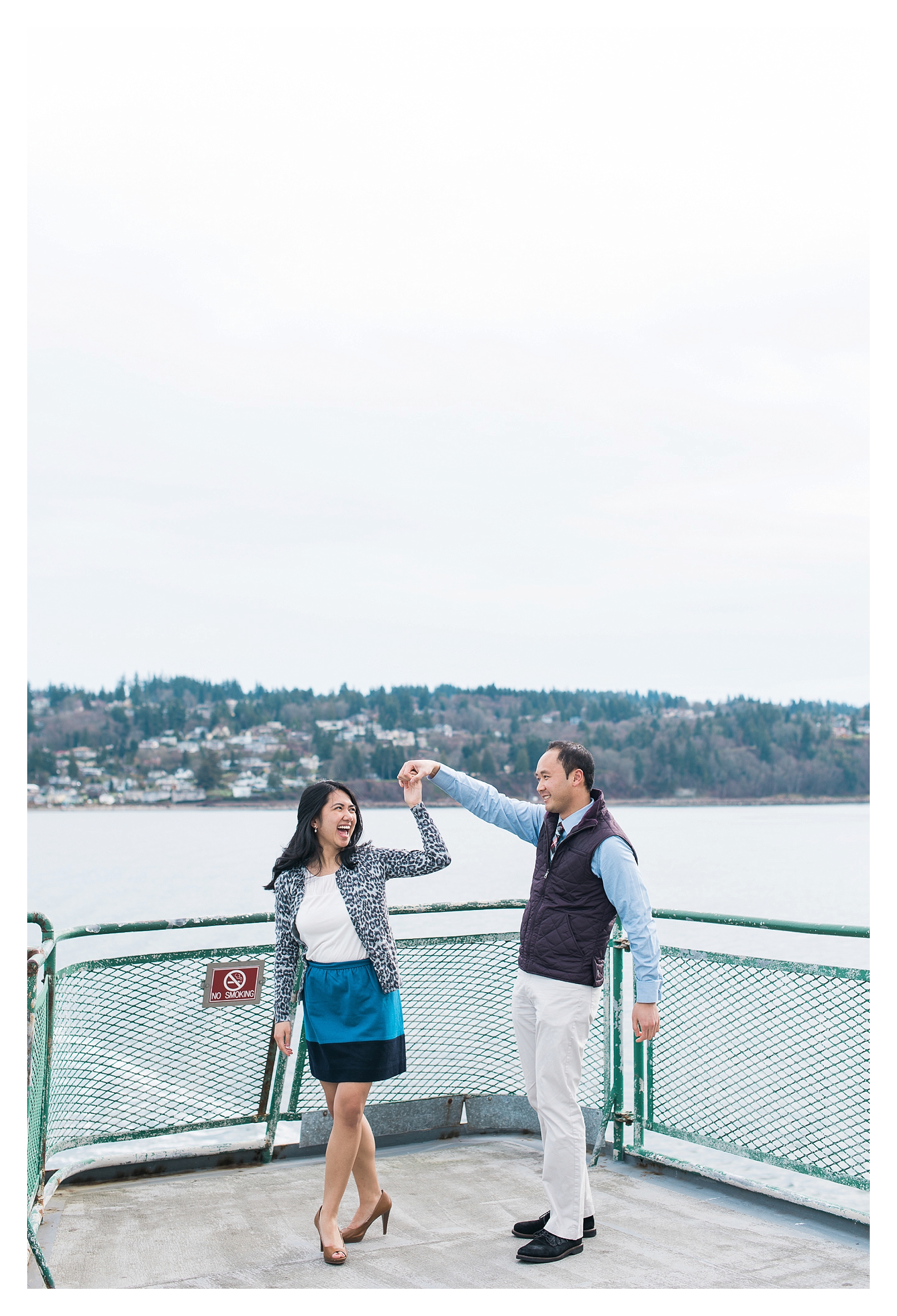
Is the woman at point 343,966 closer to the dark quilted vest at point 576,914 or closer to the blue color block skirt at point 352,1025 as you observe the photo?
the blue color block skirt at point 352,1025

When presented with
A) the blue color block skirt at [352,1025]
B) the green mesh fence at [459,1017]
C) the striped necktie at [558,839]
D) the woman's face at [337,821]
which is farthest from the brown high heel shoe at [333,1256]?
the green mesh fence at [459,1017]

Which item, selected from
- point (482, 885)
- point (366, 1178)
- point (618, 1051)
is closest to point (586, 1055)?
point (618, 1051)

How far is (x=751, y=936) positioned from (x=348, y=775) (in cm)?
3473

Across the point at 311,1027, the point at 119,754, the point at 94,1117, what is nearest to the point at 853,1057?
the point at 311,1027

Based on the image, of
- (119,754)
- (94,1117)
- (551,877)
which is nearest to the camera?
(551,877)

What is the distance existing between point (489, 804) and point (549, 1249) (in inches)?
62.9

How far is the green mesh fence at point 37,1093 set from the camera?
162 inches

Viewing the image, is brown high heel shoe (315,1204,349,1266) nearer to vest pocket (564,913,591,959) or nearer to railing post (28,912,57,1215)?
railing post (28,912,57,1215)

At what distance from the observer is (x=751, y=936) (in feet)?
96.1

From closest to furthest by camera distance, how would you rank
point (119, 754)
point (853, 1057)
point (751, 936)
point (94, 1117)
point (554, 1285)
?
point (554, 1285) < point (853, 1057) < point (94, 1117) < point (751, 936) < point (119, 754)

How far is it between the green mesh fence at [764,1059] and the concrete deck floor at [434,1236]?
226 mm

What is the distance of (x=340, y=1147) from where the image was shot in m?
4.04

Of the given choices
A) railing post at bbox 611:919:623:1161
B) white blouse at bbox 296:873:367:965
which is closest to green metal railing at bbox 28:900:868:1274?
railing post at bbox 611:919:623:1161
